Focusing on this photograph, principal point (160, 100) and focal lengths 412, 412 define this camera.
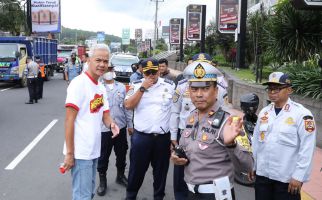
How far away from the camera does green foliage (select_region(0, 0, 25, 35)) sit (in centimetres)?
3950

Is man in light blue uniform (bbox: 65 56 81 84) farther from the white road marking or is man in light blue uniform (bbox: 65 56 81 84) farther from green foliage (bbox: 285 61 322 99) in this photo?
green foliage (bbox: 285 61 322 99)

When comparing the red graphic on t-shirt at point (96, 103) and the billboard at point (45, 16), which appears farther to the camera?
the billboard at point (45, 16)

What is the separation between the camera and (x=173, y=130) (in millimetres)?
4871

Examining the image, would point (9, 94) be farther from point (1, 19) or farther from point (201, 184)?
point (1, 19)

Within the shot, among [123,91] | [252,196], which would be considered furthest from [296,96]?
[123,91]

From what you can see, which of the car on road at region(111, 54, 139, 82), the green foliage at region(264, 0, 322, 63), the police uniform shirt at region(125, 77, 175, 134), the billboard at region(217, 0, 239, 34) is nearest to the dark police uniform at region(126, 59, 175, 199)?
the police uniform shirt at region(125, 77, 175, 134)

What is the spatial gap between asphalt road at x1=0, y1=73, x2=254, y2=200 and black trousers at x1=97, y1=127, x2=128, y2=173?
35 centimetres

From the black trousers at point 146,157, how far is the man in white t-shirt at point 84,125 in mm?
1198

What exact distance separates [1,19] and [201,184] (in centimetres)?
4044

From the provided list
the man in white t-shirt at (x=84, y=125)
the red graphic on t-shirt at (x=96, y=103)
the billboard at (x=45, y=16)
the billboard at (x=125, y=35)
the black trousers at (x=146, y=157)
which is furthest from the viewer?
the billboard at (x=125, y=35)

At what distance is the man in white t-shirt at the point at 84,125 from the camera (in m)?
3.46

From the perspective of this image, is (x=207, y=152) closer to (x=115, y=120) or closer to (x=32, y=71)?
(x=115, y=120)

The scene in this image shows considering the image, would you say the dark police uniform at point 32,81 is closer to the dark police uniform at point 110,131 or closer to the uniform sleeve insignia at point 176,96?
the dark police uniform at point 110,131

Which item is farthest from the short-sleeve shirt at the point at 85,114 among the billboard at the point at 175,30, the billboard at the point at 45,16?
the billboard at the point at 45,16
